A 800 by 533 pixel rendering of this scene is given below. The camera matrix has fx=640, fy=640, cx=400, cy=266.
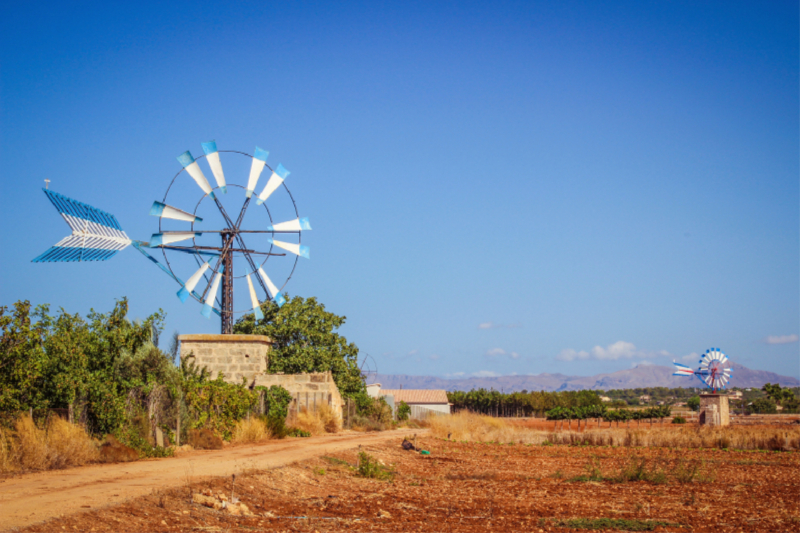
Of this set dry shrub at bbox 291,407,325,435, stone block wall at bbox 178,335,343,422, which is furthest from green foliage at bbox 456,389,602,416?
dry shrub at bbox 291,407,325,435

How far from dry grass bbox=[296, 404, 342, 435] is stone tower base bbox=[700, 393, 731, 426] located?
21.7m

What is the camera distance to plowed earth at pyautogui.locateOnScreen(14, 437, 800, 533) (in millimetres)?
8562

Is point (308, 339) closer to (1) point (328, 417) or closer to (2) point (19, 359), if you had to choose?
(1) point (328, 417)

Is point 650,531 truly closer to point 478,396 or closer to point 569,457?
point 569,457

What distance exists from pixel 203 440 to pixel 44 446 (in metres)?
5.49

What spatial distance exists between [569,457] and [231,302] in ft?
45.0

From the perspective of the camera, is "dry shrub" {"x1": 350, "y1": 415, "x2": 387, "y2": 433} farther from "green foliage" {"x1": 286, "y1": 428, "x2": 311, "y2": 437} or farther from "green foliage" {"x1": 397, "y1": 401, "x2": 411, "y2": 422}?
"green foliage" {"x1": 397, "y1": 401, "x2": 411, "y2": 422}

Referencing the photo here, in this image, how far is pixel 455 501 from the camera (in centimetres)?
1162

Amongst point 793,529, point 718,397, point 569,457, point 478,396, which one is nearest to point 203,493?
point 793,529

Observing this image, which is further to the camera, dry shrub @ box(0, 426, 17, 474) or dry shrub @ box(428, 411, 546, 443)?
dry shrub @ box(428, 411, 546, 443)


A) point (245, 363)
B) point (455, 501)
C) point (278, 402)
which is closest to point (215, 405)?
point (278, 402)

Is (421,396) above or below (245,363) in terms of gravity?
below

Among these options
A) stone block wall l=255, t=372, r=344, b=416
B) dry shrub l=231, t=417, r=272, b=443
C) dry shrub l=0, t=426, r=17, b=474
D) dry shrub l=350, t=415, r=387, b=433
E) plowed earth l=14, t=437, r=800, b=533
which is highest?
stone block wall l=255, t=372, r=344, b=416

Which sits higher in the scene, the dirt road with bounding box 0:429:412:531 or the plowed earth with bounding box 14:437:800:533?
the dirt road with bounding box 0:429:412:531
